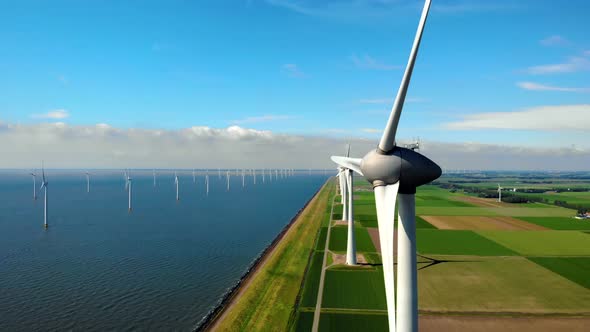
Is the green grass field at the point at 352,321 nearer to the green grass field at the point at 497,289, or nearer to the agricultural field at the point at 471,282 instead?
the agricultural field at the point at 471,282

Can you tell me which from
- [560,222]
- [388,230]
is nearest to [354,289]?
[388,230]

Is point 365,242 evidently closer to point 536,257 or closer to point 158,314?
point 536,257

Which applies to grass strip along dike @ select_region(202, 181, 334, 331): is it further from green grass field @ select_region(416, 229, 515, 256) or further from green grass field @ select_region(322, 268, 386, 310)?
green grass field @ select_region(416, 229, 515, 256)

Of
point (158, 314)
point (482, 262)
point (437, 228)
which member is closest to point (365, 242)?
point (482, 262)

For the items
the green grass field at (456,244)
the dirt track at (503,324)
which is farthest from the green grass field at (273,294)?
the green grass field at (456,244)

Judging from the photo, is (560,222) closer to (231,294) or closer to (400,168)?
(231,294)
